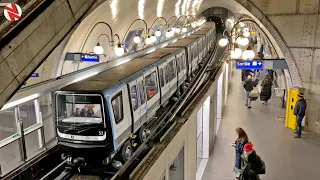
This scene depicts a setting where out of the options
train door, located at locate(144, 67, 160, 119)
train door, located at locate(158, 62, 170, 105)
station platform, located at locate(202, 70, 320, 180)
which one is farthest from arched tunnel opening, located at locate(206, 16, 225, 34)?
train door, located at locate(144, 67, 160, 119)

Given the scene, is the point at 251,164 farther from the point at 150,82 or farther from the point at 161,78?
the point at 161,78

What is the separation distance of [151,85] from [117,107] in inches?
85.1

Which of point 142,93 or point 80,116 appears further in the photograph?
point 142,93

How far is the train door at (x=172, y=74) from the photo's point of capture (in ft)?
32.4

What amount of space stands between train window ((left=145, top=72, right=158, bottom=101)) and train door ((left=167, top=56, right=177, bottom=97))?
1398 mm

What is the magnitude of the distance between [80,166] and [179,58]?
6.39m

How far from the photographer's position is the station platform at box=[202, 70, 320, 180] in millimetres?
8773

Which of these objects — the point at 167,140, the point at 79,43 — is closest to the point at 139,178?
the point at 167,140

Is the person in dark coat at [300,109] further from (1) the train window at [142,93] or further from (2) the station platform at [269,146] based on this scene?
(1) the train window at [142,93]

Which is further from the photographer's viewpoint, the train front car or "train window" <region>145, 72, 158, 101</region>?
"train window" <region>145, 72, 158, 101</region>

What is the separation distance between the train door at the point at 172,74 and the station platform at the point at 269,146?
2.36 m

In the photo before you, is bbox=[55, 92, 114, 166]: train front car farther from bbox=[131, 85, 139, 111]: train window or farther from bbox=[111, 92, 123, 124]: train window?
bbox=[131, 85, 139, 111]: train window

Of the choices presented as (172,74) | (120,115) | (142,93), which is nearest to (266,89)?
(172,74)

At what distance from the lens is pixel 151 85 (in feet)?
26.7
